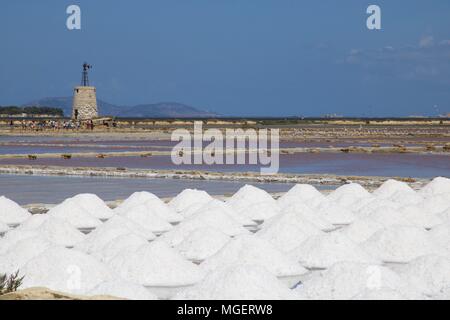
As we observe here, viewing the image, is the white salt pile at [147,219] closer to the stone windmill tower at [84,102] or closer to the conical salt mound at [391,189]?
the conical salt mound at [391,189]

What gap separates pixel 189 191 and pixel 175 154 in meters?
17.0

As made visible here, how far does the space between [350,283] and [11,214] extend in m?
6.46

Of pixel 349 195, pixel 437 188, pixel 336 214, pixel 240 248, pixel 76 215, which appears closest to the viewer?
pixel 240 248

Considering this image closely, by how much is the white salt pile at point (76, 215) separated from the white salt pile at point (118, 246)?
237 centimetres

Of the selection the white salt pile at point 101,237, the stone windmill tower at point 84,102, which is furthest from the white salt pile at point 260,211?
the stone windmill tower at point 84,102

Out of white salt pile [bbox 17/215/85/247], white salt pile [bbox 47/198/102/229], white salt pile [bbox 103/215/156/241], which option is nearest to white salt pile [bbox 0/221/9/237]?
white salt pile [bbox 47/198/102/229]

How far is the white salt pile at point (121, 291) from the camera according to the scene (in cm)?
684

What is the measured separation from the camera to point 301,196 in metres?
13.9

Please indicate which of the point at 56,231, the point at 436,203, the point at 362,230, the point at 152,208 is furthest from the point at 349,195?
the point at 56,231

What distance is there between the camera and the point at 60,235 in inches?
403

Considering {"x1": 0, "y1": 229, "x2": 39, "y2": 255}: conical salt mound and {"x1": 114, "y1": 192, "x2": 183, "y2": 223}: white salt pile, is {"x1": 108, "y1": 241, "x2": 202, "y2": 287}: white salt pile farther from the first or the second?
{"x1": 114, "y1": 192, "x2": 183, "y2": 223}: white salt pile

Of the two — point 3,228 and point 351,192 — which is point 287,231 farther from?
point 351,192
